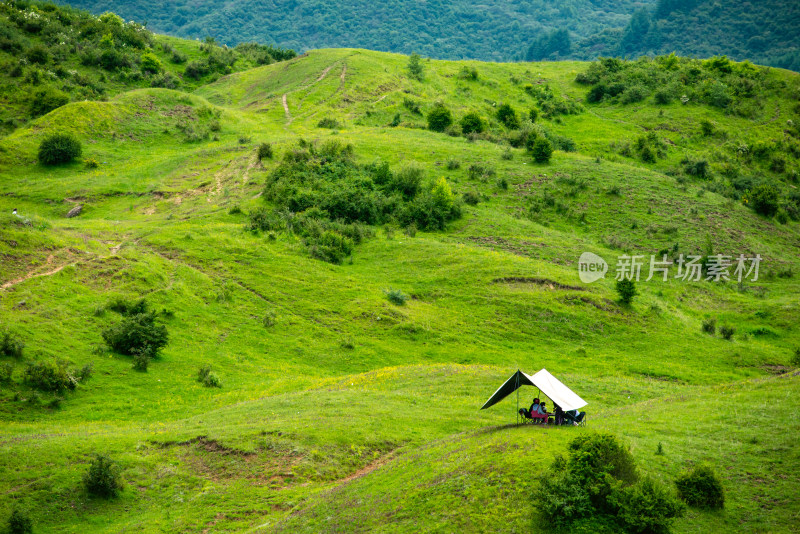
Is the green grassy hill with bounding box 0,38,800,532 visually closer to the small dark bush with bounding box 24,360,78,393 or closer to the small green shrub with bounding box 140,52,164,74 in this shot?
the small dark bush with bounding box 24,360,78,393

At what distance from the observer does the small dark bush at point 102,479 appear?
21812 mm

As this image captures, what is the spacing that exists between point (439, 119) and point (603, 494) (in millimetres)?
76854

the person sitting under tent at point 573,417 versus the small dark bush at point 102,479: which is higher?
the person sitting under tent at point 573,417

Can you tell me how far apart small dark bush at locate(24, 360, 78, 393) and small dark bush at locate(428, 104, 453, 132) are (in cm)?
6692

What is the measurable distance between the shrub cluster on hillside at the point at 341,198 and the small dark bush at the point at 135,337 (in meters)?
20.9

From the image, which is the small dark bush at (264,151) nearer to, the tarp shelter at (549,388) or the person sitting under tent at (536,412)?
the tarp shelter at (549,388)

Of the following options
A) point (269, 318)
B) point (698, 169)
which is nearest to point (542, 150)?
point (698, 169)

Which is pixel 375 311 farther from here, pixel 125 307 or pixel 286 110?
pixel 286 110

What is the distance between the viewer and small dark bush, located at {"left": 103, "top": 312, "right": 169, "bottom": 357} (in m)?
34.6

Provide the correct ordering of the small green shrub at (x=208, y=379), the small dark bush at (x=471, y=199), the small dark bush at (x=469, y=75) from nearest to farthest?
the small green shrub at (x=208, y=379) → the small dark bush at (x=471, y=199) → the small dark bush at (x=469, y=75)

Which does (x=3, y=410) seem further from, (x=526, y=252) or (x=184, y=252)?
(x=526, y=252)

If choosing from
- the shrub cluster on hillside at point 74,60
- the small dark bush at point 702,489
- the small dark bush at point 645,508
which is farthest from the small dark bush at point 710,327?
the shrub cluster on hillside at point 74,60

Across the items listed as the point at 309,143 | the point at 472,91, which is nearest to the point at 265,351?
the point at 309,143

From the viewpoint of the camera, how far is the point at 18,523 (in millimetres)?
19562
